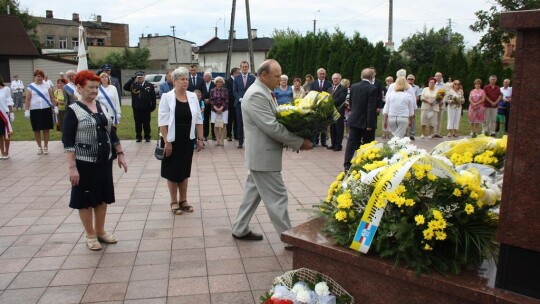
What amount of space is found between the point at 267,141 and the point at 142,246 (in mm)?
1734

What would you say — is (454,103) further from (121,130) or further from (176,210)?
(176,210)

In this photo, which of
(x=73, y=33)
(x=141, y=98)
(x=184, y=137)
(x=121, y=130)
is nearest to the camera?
(x=184, y=137)

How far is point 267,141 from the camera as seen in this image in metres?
4.60

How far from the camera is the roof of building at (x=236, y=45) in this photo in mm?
62125

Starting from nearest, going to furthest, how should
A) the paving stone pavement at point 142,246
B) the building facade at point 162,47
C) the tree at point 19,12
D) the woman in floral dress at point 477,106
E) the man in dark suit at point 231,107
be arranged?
the paving stone pavement at point 142,246 < the man in dark suit at point 231,107 < the woman in floral dress at point 477,106 < the tree at point 19,12 < the building facade at point 162,47

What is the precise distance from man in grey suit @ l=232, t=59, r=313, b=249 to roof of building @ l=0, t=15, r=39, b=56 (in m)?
33.9

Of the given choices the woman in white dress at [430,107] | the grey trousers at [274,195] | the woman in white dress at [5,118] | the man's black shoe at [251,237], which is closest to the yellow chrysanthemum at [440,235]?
the grey trousers at [274,195]

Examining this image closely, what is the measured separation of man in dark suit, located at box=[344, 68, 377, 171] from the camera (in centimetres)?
864

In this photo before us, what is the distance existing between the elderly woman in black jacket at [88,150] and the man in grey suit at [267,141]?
141cm

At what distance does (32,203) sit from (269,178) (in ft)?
12.7

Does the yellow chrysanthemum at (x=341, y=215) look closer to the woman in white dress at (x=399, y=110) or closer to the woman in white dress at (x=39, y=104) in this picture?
the woman in white dress at (x=399, y=110)

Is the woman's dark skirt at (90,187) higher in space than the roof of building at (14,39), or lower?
lower

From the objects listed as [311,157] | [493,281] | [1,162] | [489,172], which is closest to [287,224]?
[489,172]

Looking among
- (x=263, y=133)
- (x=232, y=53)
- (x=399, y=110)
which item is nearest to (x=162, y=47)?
(x=232, y=53)
